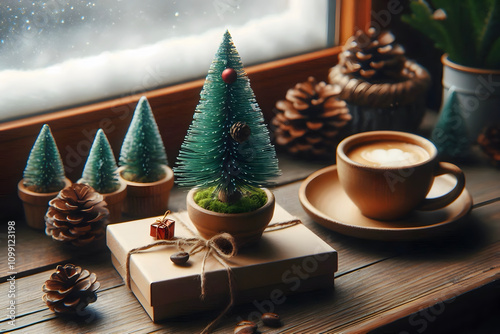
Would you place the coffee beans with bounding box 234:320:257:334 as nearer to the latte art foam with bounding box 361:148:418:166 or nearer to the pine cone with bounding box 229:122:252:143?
the pine cone with bounding box 229:122:252:143

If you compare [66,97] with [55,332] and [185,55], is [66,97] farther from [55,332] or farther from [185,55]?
[55,332]

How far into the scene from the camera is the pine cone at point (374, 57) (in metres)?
1.23

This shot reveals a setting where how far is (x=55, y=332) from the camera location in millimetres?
766

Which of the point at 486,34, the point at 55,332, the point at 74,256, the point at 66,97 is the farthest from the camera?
the point at 486,34

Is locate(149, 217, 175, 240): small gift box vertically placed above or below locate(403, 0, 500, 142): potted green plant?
below

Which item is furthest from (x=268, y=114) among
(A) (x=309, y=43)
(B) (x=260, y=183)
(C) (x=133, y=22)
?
(B) (x=260, y=183)

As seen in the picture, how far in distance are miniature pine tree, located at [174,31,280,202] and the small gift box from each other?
0.06m

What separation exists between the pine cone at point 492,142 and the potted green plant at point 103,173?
27.3 inches

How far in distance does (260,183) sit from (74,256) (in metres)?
0.30

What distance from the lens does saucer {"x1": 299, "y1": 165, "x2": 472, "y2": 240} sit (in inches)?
36.4

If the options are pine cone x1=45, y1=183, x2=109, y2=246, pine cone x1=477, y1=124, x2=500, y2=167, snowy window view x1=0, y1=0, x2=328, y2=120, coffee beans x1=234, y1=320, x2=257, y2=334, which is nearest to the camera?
coffee beans x1=234, y1=320, x2=257, y2=334

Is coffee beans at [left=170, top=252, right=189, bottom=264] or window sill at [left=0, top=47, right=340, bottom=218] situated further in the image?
window sill at [left=0, top=47, right=340, bottom=218]

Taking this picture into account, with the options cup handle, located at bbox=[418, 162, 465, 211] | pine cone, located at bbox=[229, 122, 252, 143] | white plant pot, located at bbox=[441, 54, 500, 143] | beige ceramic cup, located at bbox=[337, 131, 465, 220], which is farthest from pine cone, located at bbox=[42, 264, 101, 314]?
white plant pot, located at bbox=[441, 54, 500, 143]

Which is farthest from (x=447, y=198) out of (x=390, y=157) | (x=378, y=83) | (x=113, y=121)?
(x=113, y=121)
